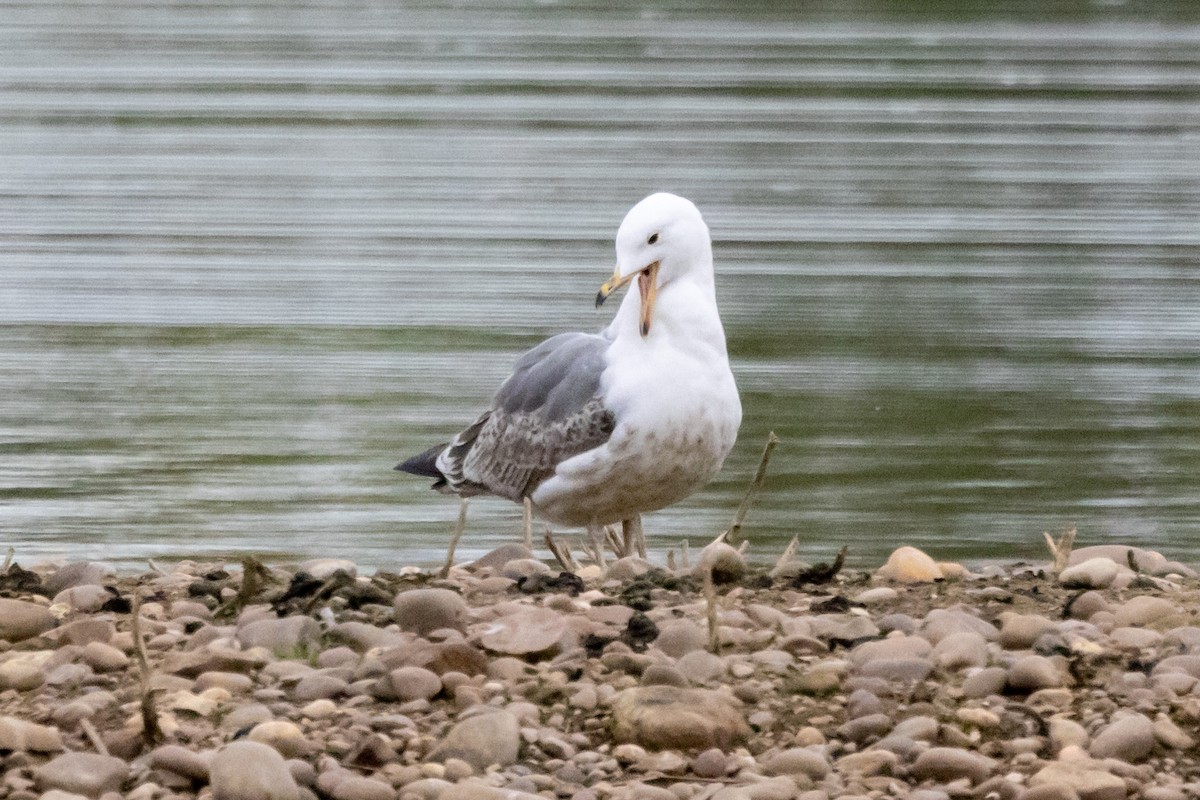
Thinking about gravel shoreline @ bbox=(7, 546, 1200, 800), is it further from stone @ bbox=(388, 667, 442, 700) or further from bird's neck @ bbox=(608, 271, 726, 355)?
bird's neck @ bbox=(608, 271, 726, 355)

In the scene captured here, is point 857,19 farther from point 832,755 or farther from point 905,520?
point 832,755

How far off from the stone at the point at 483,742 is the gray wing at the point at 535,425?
6.00 feet

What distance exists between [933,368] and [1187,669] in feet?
11.7

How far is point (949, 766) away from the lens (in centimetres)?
325

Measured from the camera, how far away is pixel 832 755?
3336 mm

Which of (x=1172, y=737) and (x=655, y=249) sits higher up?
(x=655, y=249)

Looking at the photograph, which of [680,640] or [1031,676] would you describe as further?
[680,640]

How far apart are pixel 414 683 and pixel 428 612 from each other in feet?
1.14

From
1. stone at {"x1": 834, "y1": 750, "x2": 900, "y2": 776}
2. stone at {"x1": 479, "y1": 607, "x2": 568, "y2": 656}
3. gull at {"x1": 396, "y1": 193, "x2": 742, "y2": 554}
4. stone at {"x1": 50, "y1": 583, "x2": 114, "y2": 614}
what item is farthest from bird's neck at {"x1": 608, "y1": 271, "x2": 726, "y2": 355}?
stone at {"x1": 834, "y1": 750, "x2": 900, "y2": 776}

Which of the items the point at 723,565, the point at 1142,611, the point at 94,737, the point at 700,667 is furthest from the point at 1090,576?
the point at 94,737

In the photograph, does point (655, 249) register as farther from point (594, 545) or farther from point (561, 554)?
point (561, 554)

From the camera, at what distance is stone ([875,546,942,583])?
4453 millimetres

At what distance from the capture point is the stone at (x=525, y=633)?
364 centimetres

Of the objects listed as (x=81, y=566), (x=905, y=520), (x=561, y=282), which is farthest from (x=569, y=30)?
(x=81, y=566)
